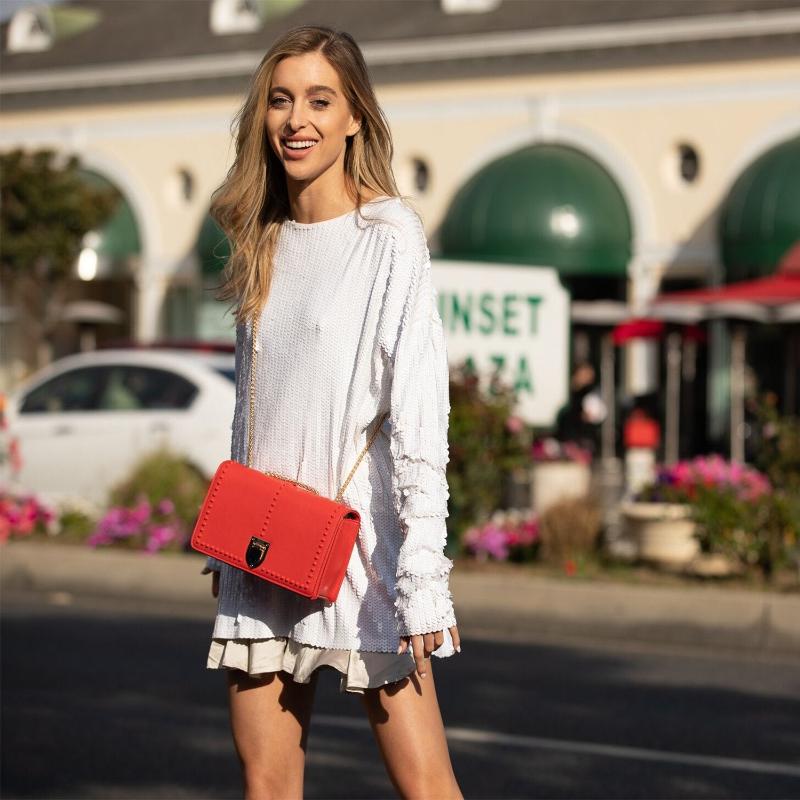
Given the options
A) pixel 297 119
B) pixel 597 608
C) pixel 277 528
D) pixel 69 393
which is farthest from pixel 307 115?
pixel 69 393

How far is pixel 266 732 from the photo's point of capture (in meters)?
3.79

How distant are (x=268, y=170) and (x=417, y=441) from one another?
2.55 ft

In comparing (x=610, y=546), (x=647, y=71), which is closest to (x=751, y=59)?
(x=647, y=71)

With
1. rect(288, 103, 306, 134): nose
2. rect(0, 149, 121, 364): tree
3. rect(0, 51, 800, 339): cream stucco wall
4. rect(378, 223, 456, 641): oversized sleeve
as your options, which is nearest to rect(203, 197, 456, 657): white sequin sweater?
rect(378, 223, 456, 641): oversized sleeve

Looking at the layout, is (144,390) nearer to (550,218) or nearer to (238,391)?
(238,391)

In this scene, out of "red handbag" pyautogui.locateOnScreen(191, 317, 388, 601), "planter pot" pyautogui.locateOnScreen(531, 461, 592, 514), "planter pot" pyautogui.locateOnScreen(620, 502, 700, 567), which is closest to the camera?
"red handbag" pyautogui.locateOnScreen(191, 317, 388, 601)

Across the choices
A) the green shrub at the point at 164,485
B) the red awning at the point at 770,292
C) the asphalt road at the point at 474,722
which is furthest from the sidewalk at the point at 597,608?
the red awning at the point at 770,292

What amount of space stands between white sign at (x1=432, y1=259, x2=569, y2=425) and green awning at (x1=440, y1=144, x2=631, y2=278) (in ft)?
50.9

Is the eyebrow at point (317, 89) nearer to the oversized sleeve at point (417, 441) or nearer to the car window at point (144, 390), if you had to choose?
the oversized sleeve at point (417, 441)

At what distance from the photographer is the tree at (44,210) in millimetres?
34406

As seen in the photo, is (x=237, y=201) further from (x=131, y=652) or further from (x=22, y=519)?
(x=22, y=519)

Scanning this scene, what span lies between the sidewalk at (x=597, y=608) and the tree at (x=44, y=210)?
73.6 feet

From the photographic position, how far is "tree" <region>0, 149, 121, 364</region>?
113ft

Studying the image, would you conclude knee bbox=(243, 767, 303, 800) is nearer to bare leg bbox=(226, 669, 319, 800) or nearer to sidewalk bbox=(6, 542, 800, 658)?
bare leg bbox=(226, 669, 319, 800)
